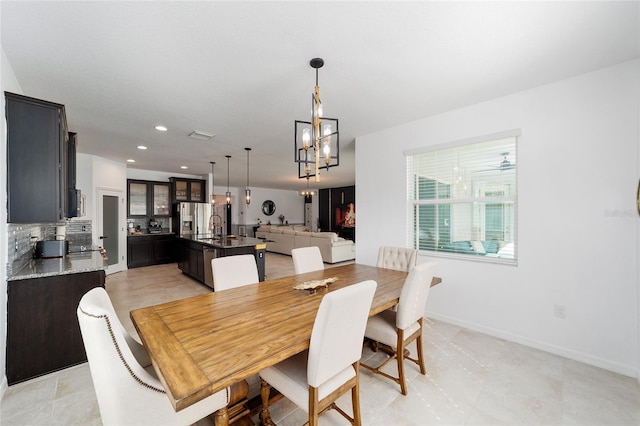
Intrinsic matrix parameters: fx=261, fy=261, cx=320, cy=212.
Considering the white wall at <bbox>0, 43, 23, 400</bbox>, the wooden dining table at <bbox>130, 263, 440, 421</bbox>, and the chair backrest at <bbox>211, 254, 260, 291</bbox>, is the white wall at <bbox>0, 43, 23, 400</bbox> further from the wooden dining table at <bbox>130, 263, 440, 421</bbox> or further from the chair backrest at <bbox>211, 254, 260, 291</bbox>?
the chair backrest at <bbox>211, 254, 260, 291</bbox>

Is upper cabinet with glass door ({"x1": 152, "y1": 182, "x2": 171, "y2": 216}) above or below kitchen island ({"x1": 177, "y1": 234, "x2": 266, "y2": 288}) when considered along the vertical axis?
above

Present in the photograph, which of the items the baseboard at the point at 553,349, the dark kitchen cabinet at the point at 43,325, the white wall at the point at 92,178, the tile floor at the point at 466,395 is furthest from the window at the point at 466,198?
the white wall at the point at 92,178

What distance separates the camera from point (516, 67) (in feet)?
7.48

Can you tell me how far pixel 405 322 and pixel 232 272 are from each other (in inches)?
58.6

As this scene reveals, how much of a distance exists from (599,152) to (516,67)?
1102 millimetres

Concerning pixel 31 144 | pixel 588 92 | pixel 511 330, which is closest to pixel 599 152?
pixel 588 92

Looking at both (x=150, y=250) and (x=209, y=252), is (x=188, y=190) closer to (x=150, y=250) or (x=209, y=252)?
(x=150, y=250)

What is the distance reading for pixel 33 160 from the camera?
219 cm

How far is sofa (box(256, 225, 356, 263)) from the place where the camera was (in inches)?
284

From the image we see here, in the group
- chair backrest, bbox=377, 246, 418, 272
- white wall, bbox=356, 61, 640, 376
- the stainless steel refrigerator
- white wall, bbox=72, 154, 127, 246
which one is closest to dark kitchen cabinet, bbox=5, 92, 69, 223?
chair backrest, bbox=377, 246, 418, 272

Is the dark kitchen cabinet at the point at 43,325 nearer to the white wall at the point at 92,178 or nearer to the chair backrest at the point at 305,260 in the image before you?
the chair backrest at the point at 305,260

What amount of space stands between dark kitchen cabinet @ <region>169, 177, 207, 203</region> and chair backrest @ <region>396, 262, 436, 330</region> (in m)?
7.24

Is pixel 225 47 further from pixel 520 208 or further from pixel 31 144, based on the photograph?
pixel 520 208

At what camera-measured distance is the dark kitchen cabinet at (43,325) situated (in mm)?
2131
